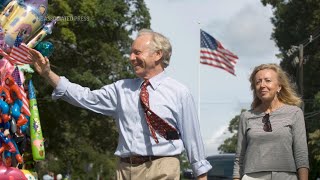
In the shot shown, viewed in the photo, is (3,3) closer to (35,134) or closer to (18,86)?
(18,86)

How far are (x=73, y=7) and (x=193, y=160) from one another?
2329 cm

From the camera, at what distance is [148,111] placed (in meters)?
5.52

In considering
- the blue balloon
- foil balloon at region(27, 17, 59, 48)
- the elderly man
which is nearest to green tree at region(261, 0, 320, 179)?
foil balloon at region(27, 17, 59, 48)

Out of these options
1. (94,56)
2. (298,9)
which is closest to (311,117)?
(298,9)

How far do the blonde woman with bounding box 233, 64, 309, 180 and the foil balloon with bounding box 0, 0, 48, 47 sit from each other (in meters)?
2.43

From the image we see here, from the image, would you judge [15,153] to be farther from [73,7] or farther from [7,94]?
[73,7]

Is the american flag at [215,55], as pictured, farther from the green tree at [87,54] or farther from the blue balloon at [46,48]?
the blue balloon at [46,48]

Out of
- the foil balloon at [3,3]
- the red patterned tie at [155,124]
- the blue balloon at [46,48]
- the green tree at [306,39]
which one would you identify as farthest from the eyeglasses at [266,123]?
the green tree at [306,39]

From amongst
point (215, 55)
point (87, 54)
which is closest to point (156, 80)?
point (215, 55)

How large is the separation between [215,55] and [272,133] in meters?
19.0

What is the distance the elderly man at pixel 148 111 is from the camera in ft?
18.1

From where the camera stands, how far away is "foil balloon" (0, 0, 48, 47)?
25.8ft

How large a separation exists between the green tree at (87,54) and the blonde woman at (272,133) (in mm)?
19717

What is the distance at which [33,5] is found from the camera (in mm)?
8148
